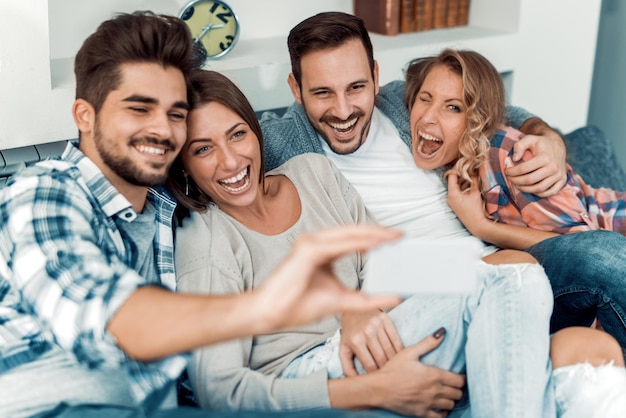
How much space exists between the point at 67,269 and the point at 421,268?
52 centimetres

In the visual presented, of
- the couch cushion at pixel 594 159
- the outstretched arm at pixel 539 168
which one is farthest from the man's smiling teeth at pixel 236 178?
the couch cushion at pixel 594 159

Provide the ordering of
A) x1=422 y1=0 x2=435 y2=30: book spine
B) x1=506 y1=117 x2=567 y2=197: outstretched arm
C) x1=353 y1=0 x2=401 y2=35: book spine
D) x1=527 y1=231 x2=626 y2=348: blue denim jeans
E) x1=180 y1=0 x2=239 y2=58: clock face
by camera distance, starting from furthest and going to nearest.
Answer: x1=422 y1=0 x2=435 y2=30: book spine
x1=353 y1=0 x2=401 y2=35: book spine
x1=180 y1=0 x2=239 y2=58: clock face
x1=506 y1=117 x2=567 y2=197: outstretched arm
x1=527 y1=231 x2=626 y2=348: blue denim jeans

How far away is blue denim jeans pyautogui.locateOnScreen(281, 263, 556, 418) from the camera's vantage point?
138cm

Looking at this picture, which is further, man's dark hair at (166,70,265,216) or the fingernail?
man's dark hair at (166,70,265,216)

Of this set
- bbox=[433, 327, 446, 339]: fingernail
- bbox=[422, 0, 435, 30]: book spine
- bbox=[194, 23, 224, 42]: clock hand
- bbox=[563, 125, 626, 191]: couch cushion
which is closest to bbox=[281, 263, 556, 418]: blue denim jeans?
bbox=[433, 327, 446, 339]: fingernail

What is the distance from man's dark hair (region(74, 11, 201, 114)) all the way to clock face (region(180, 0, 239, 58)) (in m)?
0.83

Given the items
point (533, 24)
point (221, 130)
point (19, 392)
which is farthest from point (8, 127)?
point (533, 24)

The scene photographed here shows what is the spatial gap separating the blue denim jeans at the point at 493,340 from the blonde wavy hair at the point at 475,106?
538 millimetres

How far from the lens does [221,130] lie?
1.61 meters

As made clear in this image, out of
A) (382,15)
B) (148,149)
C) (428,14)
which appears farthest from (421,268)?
(428,14)

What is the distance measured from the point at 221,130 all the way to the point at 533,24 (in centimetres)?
170

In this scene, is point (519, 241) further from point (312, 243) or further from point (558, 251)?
point (312, 243)

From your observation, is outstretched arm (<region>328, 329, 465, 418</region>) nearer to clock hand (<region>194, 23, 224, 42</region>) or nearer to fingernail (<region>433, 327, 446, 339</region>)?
fingernail (<region>433, 327, 446, 339</region>)

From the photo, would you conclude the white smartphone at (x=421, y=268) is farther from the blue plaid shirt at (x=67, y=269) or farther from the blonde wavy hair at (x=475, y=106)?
the blonde wavy hair at (x=475, y=106)
